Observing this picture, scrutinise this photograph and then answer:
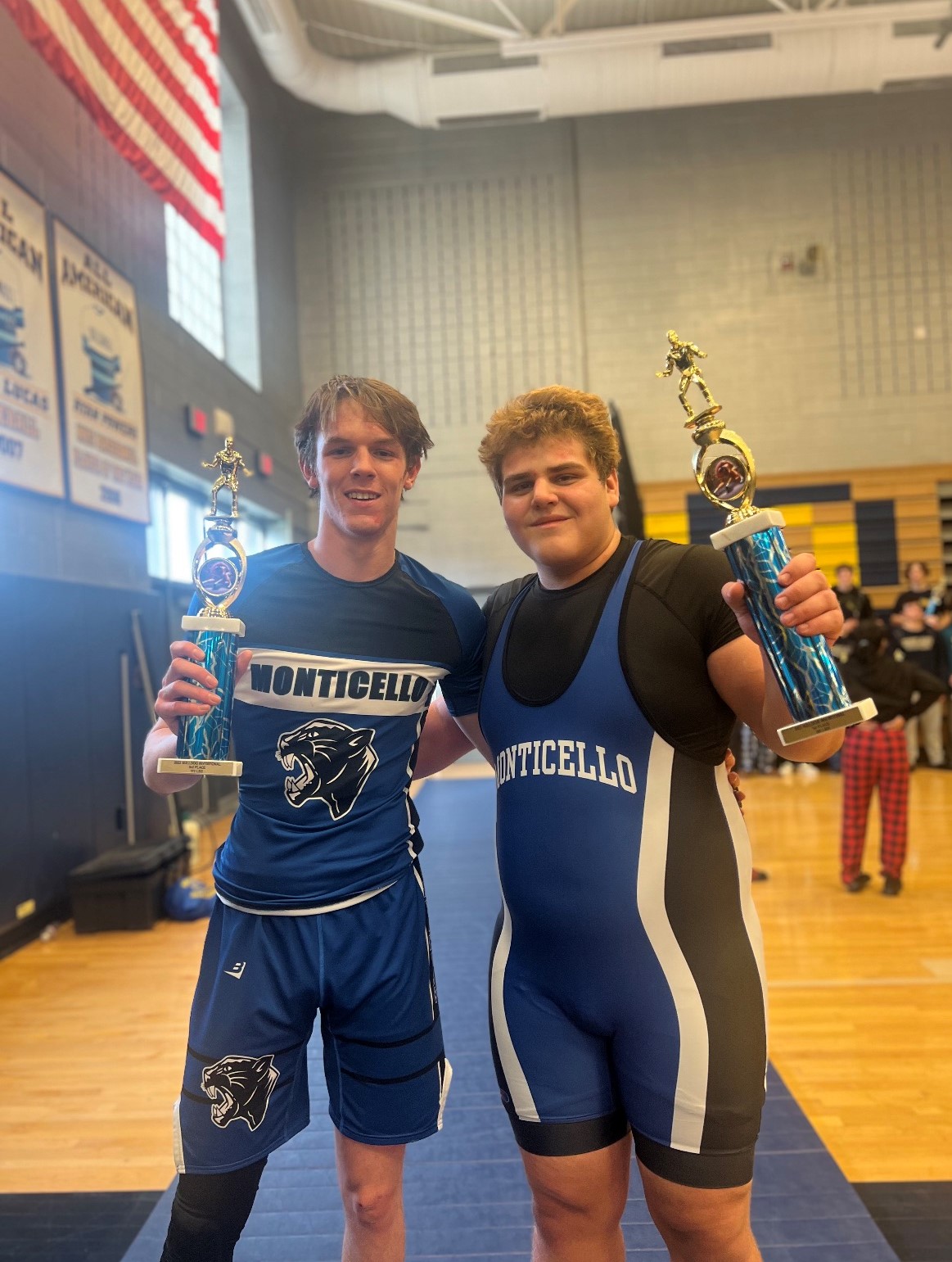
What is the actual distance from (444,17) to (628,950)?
956 cm

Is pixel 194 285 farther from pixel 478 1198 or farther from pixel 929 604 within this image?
pixel 478 1198

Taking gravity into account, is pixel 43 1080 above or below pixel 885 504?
below

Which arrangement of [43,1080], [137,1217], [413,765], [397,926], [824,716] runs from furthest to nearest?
[43,1080] < [137,1217] < [413,765] < [397,926] < [824,716]

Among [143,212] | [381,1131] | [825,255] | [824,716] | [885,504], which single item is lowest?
[381,1131]

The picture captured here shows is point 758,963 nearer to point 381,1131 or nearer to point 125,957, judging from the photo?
point 381,1131

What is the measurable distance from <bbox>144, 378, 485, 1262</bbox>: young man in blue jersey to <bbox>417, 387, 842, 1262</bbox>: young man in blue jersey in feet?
0.67

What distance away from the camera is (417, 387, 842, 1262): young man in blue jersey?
1.25m

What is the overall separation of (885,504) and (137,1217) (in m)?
10.6

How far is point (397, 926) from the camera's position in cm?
147

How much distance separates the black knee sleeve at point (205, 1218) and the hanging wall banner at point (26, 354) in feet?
12.0

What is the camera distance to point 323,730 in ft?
4.76

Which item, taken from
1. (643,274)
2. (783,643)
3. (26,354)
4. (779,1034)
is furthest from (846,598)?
(783,643)

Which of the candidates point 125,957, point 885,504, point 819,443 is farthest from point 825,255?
point 125,957

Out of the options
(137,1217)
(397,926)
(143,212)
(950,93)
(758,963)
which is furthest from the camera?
(950,93)
